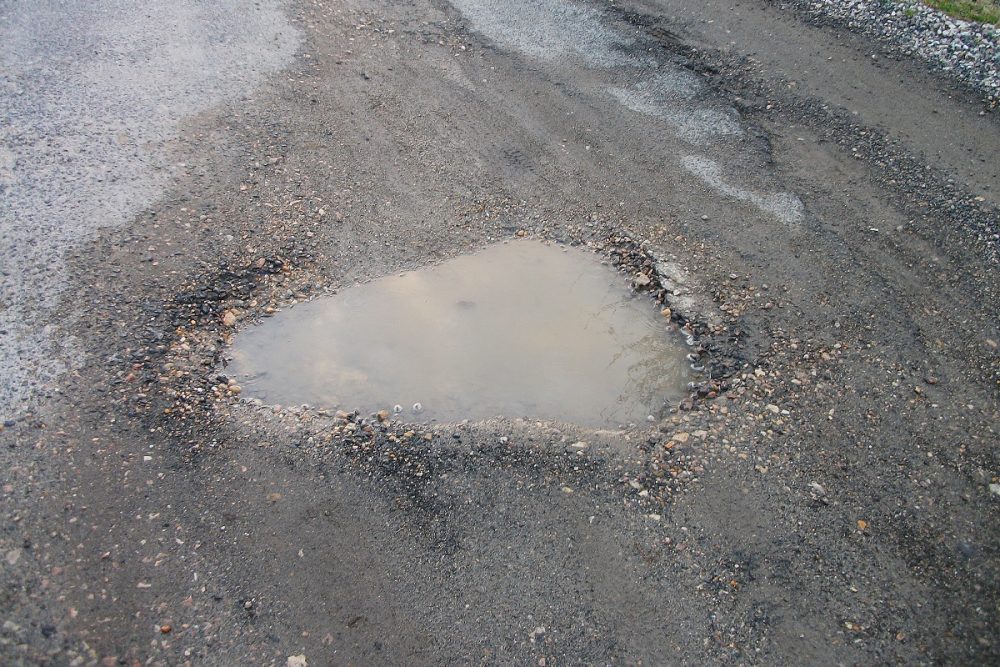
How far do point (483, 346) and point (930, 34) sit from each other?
20.1ft

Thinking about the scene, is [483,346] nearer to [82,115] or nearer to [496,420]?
[496,420]

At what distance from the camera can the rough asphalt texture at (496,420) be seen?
3594 mm

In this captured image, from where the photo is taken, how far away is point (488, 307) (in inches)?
205

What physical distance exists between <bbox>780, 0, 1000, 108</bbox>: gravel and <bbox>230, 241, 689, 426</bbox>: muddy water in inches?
181

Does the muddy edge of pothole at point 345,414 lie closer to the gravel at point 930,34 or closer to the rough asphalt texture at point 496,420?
the rough asphalt texture at point 496,420

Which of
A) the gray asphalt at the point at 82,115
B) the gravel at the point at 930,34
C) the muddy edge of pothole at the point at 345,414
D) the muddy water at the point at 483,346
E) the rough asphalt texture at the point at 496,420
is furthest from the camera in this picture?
the gravel at the point at 930,34

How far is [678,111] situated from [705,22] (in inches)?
69.2

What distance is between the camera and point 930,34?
7.43 m

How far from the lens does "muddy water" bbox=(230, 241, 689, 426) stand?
15.2ft

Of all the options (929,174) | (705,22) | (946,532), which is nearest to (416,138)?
(705,22)

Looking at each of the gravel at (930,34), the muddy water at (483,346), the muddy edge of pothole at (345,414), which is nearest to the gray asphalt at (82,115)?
the muddy edge of pothole at (345,414)

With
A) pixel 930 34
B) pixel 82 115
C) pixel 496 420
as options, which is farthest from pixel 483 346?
pixel 930 34

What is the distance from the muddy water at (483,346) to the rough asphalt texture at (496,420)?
173mm

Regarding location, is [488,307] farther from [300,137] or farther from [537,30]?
[537,30]
